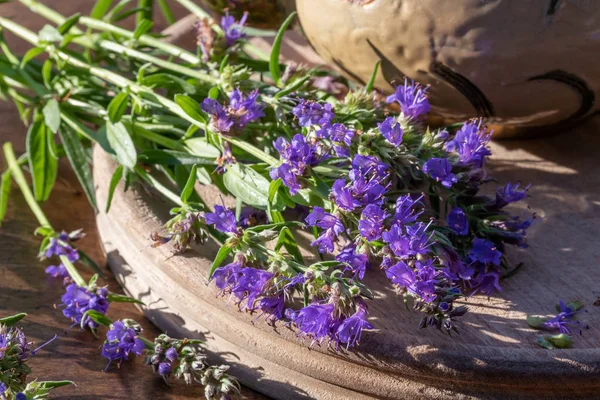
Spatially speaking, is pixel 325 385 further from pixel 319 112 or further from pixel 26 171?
pixel 26 171

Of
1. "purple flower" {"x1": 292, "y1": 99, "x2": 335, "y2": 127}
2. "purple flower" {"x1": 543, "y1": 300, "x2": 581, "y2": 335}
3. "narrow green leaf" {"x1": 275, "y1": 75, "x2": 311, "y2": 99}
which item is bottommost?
"purple flower" {"x1": 543, "y1": 300, "x2": 581, "y2": 335}

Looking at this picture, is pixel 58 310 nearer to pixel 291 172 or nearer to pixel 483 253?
pixel 291 172

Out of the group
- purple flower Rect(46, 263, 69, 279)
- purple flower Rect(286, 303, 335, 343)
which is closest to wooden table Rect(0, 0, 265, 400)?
purple flower Rect(46, 263, 69, 279)

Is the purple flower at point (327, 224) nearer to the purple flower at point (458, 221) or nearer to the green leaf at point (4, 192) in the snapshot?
the purple flower at point (458, 221)

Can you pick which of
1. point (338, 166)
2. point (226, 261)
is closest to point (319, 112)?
point (338, 166)

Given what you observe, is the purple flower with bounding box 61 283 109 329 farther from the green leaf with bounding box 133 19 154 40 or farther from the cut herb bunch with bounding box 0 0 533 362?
the green leaf with bounding box 133 19 154 40
